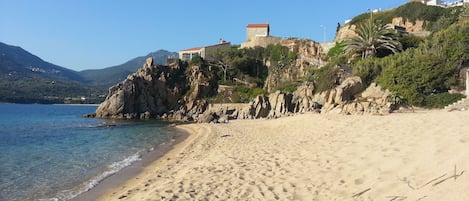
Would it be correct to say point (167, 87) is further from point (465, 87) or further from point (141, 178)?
point (141, 178)

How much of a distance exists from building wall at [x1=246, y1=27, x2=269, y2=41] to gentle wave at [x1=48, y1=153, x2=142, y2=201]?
196 ft

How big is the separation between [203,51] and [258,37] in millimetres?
11663

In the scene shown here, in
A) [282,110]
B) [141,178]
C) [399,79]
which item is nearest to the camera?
[141,178]

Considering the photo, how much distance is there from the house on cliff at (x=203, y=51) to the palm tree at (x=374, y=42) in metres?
33.3

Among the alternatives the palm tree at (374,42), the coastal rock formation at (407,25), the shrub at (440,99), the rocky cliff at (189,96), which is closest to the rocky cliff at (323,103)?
the rocky cliff at (189,96)

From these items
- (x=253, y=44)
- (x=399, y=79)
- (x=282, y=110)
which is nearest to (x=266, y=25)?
(x=253, y=44)

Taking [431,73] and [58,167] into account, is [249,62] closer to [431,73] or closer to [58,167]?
[431,73]

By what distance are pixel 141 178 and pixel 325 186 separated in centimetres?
682

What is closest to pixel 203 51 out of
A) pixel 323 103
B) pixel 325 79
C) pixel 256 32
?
pixel 256 32

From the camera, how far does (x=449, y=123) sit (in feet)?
36.4

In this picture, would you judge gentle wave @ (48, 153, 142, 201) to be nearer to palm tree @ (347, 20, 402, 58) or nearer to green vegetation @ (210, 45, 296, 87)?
palm tree @ (347, 20, 402, 58)

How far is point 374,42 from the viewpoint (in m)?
42.5

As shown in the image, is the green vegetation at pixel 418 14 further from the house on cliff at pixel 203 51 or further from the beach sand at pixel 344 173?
the beach sand at pixel 344 173

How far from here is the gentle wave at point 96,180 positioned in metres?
10.5
